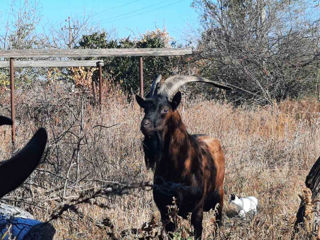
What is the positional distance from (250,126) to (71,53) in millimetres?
4940

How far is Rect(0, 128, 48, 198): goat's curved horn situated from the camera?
129cm

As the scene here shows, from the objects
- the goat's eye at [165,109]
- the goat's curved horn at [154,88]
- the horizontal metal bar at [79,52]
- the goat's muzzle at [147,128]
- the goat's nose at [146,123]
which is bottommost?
the goat's muzzle at [147,128]

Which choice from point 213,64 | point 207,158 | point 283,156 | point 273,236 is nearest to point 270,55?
point 213,64

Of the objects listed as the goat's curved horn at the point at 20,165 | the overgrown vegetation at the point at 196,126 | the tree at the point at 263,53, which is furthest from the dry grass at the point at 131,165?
the tree at the point at 263,53

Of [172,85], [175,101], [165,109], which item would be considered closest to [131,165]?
[172,85]

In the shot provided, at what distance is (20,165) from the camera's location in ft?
4.29

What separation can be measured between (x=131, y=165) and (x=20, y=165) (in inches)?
251

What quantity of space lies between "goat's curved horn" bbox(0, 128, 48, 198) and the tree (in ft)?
51.1

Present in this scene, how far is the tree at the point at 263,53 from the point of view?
1712cm

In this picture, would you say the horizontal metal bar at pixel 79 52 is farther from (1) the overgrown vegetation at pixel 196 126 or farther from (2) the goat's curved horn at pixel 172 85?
(2) the goat's curved horn at pixel 172 85

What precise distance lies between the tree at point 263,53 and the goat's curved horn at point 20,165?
1557 cm

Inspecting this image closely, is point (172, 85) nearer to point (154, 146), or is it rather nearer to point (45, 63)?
point (154, 146)

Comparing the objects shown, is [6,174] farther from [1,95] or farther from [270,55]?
[270,55]

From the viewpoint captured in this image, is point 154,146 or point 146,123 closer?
point 146,123
